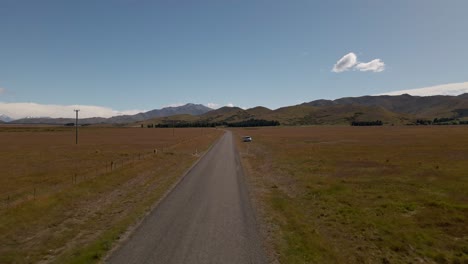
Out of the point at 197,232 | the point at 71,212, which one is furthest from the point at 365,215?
the point at 71,212

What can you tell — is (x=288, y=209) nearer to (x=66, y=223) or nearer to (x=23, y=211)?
(x=66, y=223)

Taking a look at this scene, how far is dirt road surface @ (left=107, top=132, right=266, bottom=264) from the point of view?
455 inches

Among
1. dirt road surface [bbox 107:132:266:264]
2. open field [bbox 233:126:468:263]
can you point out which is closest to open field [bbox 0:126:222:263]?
dirt road surface [bbox 107:132:266:264]

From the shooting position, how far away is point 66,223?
54.2 feet

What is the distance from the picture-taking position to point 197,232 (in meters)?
14.2

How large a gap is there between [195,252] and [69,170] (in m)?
30.3

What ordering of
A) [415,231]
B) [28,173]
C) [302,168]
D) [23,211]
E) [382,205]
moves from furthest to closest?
[302,168] < [28,173] < [382,205] < [23,211] < [415,231]

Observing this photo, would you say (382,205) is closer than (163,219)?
No

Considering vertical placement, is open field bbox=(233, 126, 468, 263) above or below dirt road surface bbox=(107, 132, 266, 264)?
below

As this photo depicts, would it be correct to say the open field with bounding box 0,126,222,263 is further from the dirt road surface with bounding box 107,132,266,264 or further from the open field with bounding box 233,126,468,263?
the open field with bounding box 233,126,468,263

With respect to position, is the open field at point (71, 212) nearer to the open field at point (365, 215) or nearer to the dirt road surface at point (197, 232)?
the dirt road surface at point (197, 232)

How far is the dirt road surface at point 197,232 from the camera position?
37.9ft

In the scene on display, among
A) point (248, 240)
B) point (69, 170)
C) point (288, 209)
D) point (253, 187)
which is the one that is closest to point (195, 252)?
point (248, 240)

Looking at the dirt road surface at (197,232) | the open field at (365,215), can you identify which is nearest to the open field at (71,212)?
the dirt road surface at (197,232)
